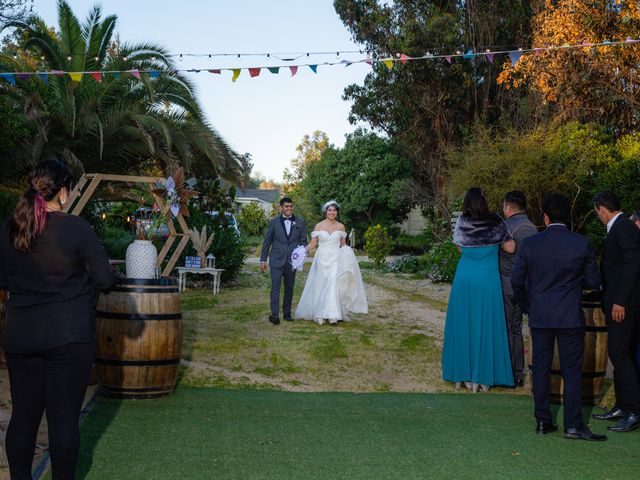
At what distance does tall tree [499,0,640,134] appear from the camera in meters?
18.5

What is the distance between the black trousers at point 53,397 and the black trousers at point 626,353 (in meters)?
4.34

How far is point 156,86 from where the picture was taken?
17828 millimetres

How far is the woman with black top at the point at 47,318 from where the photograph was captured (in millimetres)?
3875

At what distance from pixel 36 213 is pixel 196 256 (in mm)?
14637

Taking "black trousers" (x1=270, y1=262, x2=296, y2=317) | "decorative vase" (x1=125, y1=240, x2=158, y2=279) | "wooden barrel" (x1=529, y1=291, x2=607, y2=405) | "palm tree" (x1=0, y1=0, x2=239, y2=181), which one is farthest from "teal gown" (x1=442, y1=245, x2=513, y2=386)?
"palm tree" (x1=0, y1=0, x2=239, y2=181)

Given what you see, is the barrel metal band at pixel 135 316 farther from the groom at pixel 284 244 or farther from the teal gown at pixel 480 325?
the groom at pixel 284 244

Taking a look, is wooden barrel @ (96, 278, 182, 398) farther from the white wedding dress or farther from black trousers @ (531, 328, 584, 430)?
the white wedding dress

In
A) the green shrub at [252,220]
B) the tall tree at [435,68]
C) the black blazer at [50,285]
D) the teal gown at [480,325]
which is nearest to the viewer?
the black blazer at [50,285]

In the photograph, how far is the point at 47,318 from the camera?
388 centimetres

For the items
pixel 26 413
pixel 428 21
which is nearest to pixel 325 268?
pixel 26 413

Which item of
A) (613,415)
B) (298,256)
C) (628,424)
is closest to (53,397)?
(628,424)

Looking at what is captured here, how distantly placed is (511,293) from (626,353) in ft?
6.04

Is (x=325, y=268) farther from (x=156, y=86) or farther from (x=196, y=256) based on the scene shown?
(x=156, y=86)

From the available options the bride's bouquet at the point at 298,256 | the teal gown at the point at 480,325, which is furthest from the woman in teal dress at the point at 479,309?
the bride's bouquet at the point at 298,256
